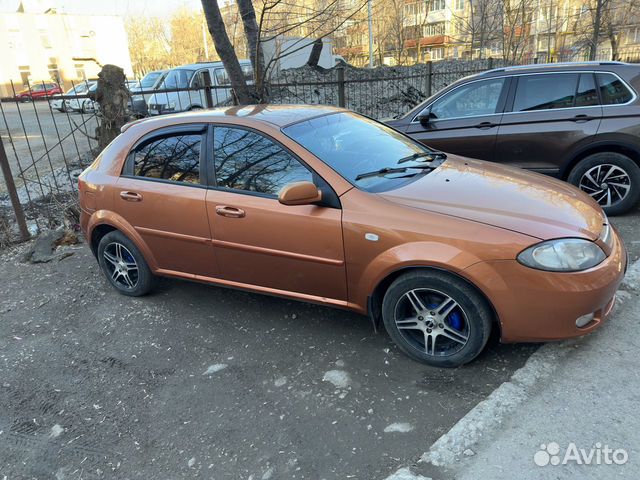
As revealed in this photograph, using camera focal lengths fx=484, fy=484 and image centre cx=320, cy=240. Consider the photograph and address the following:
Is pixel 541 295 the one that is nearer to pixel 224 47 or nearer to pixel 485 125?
pixel 485 125

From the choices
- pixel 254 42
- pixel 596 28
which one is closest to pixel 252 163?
pixel 254 42

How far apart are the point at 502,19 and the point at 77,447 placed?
17.7 meters

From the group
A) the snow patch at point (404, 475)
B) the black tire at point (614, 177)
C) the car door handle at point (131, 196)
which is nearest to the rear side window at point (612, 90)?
the black tire at point (614, 177)

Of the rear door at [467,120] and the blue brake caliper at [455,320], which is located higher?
the rear door at [467,120]

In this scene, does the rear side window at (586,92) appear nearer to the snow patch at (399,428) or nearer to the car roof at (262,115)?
the car roof at (262,115)

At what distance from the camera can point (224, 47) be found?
730 centimetres

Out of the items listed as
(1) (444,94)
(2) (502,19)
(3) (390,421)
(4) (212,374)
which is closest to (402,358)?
(3) (390,421)

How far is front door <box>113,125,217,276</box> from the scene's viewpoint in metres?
3.74

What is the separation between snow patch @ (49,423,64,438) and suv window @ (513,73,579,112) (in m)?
5.49

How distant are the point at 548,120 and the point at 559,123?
123 millimetres

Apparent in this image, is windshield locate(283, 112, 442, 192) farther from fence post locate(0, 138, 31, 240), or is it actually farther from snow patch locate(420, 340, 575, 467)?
fence post locate(0, 138, 31, 240)

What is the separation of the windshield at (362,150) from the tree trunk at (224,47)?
12.3 ft

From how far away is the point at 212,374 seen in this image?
10.7 ft

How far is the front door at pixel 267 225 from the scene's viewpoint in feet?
10.6
